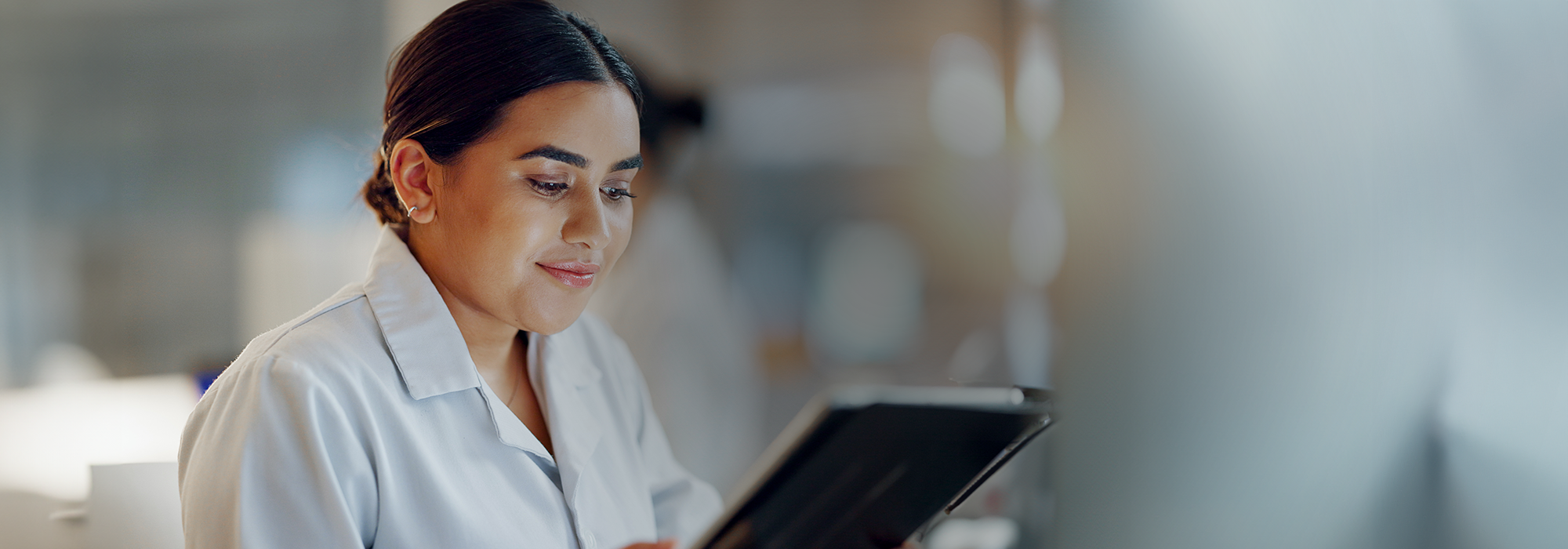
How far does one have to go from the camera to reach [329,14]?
128 cm

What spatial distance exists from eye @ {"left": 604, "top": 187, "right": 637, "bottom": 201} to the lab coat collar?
171 millimetres

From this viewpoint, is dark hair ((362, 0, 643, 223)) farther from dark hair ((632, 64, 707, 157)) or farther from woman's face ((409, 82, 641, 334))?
dark hair ((632, 64, 707, 157))

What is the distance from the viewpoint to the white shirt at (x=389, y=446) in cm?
58

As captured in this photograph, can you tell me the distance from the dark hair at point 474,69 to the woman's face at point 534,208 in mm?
12

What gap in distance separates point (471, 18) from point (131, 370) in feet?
3.00

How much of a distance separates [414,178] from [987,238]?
3.78ft

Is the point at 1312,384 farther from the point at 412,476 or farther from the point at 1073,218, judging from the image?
the point at 412,476

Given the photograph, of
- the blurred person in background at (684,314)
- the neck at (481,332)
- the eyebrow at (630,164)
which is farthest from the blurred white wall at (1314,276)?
the neck at (481,332)

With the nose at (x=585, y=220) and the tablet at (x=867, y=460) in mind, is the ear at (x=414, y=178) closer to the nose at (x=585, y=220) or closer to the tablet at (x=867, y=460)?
the nose at (x=585, y=220)

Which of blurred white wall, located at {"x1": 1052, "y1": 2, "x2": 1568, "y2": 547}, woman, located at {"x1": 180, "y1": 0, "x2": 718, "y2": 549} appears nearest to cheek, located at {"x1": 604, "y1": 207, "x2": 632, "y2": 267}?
woman, located at {"x1": 180, "y1": 0, "x2": 718, "y2": 549}

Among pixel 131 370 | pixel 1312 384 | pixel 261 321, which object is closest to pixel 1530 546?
pixel 1312 384

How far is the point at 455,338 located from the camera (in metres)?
0.71

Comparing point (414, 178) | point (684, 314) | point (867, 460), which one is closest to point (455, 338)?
point (414, 178)

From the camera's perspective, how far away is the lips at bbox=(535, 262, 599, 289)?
0.74 metres
